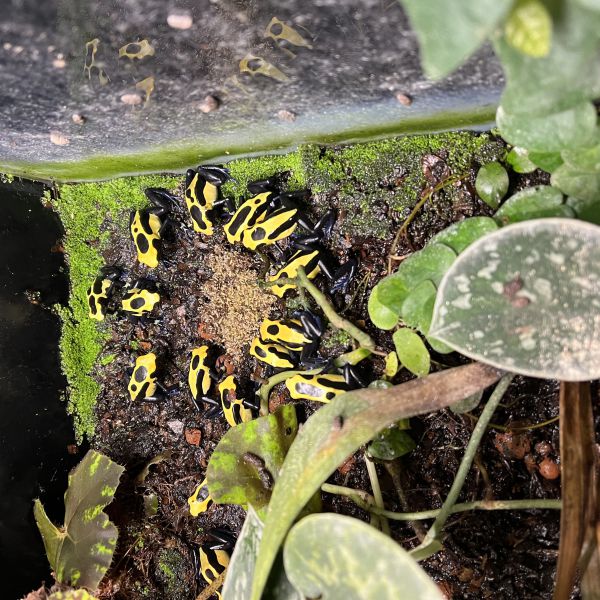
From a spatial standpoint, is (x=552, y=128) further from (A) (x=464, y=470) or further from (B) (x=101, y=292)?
(B) (x=101, y=292)

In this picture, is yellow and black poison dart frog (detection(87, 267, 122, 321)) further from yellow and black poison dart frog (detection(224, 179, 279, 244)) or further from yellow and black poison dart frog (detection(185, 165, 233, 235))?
yellow and black poison dart frog (detection(224, 179, 279, 244))

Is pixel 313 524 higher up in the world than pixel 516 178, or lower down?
lower down

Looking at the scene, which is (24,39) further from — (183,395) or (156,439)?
(156,439)

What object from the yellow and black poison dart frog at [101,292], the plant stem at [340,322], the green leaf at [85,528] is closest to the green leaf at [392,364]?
the plant stem at [340,322]

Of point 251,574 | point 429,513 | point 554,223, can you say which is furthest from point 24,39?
point 429,513

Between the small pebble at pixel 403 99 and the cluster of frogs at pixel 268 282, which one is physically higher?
the small pebble at pixel 403 99

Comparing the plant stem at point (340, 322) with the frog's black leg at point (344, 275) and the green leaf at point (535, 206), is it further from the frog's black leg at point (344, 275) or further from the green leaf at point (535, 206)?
the green leaf at point (535, 206)
